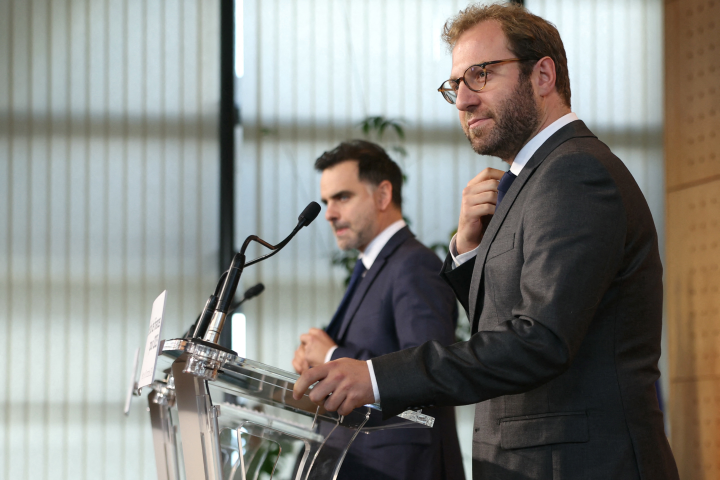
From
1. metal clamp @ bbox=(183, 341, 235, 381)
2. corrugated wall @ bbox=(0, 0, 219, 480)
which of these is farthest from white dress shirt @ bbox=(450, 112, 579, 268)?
corrugated wall @ bbox=(0, 0, 219, 480)

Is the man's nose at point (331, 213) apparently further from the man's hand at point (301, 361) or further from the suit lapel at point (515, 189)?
the suit lapel at point (515, 189)

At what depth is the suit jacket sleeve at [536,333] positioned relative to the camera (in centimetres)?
124

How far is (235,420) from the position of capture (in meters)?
1.51

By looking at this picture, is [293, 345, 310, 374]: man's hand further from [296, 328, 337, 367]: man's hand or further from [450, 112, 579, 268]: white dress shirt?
[450, 112, 579, 268]: white dress shirt

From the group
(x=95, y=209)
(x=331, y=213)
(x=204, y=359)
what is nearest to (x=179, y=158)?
(x=95, y=209)

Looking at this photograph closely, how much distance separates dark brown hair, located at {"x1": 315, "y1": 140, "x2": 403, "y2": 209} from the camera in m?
2.96

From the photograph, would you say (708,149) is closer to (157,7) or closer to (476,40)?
(476,40)

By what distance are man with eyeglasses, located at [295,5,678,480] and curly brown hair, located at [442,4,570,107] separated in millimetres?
117

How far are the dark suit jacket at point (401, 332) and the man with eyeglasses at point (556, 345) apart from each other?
2.20 feet

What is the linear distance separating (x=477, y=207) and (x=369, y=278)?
3.04 feet

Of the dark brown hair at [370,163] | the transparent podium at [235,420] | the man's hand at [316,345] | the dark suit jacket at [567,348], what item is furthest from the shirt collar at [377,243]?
the dark suit jacket at [567,348]

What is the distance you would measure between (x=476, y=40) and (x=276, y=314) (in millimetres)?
3369

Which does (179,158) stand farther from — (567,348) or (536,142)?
(567,348)

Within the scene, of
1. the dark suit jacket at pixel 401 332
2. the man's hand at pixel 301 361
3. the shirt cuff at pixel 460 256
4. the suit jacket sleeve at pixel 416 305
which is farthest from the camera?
the man's hand at pixel 301 361
